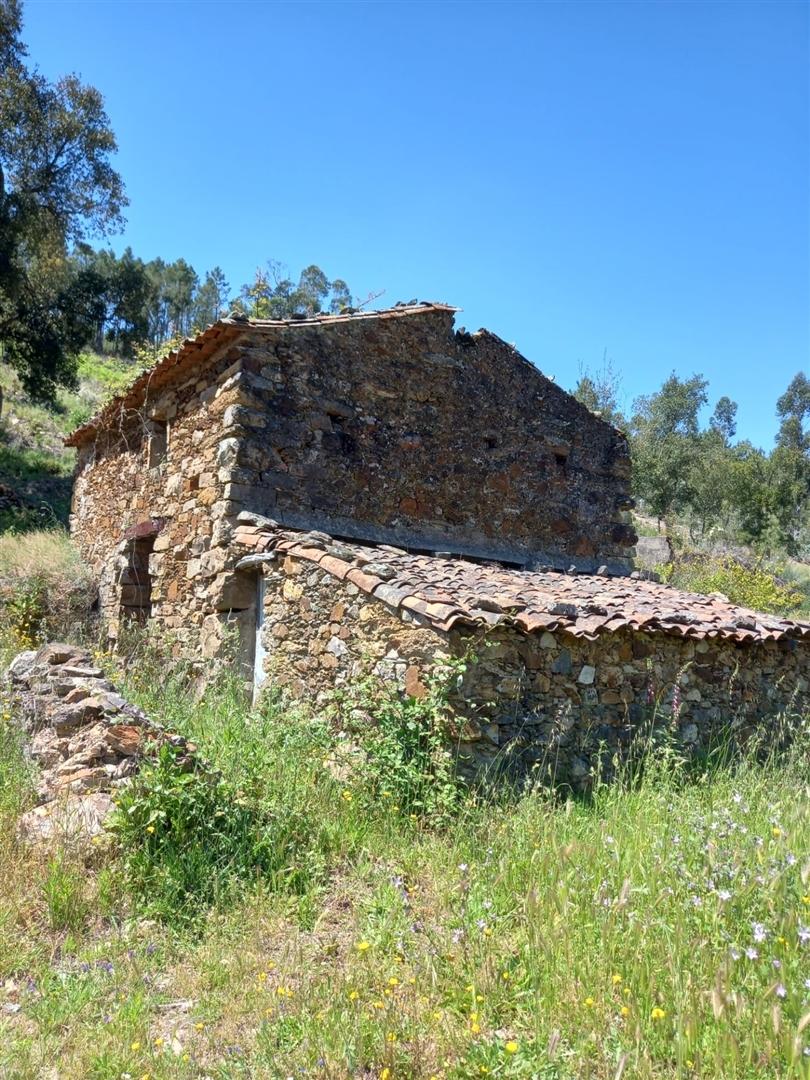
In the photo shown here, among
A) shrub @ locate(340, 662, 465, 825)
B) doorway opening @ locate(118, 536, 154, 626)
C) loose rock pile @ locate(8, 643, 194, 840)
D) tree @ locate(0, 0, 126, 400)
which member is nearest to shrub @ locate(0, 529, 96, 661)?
doorway opening @ locate(118, 536, 154, 626)

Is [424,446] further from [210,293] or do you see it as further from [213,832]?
[210,293]

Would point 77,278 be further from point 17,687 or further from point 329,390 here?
point 17,687

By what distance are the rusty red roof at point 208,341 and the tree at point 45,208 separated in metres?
10.3

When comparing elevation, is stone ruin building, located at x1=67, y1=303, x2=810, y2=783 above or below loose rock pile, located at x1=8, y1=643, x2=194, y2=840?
above

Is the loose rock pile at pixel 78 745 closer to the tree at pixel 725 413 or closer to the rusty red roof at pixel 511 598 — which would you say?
the rusty red roof at pixel 511 598

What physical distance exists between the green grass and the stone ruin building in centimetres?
126

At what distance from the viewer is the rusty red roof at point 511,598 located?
564 cm

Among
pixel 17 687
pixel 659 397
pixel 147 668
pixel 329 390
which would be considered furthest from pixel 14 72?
pixel 659 397

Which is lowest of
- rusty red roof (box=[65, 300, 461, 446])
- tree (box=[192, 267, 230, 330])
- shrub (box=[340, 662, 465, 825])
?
shrub (box=[340, 662, 465, 825])

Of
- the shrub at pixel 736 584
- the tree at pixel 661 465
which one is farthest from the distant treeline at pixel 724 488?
the shrub at pixel 736 584

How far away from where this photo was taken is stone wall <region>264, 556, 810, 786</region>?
18.4ft

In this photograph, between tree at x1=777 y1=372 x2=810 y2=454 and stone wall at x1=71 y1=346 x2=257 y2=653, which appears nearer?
stone wall at x1=71 y1=346 x2=257 y2=653

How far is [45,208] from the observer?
1939 centimetres

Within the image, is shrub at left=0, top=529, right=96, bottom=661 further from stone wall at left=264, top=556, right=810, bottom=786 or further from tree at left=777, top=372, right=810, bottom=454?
tree at left=777, top=372, right=810, bottom=454
